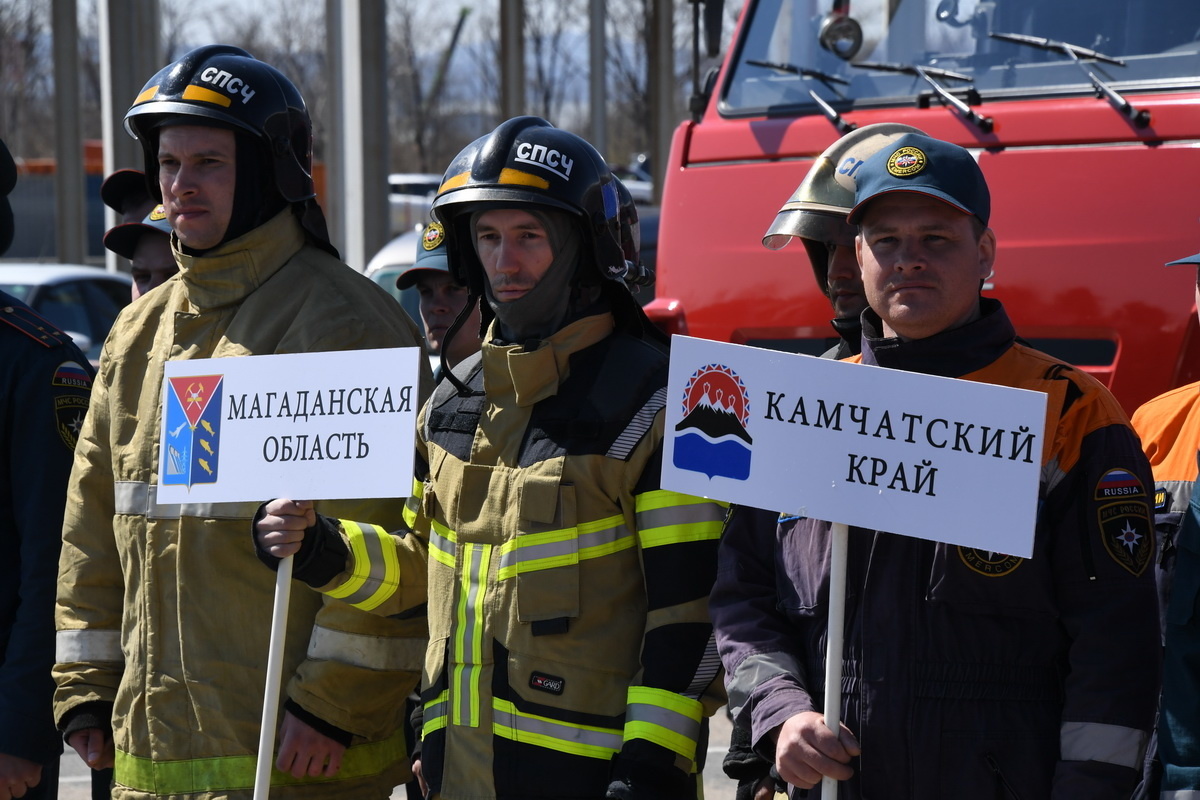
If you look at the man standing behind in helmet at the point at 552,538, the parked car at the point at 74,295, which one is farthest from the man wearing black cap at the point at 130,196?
the parked car at the point at 74,295

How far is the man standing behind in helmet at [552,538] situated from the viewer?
2936 mm

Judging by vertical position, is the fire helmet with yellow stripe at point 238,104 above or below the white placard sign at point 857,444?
above

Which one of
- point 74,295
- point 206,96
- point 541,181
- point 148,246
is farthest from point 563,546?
point 74,295

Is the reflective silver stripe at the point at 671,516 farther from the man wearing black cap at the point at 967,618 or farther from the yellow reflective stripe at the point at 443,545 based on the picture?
the yellow reflective stripe at the point at 443,545

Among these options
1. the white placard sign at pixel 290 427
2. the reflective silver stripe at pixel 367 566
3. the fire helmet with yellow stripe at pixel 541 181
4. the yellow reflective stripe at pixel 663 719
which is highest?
the fire helmet with yellow stripe at pixel 541 181

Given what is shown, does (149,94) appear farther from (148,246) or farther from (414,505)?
(148,246)

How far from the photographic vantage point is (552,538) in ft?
9.75

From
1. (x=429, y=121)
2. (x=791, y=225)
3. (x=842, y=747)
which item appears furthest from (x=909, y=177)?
(x=429, y=121)

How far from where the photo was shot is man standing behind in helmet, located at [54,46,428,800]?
3.38 m

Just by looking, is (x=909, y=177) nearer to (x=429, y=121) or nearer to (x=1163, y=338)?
(x=1163, y=338)

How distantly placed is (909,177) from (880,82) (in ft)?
10.2

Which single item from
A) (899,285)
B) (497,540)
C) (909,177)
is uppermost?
(909,177)

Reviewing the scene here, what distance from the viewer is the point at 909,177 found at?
2775 millimetres

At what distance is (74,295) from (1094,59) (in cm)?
897
